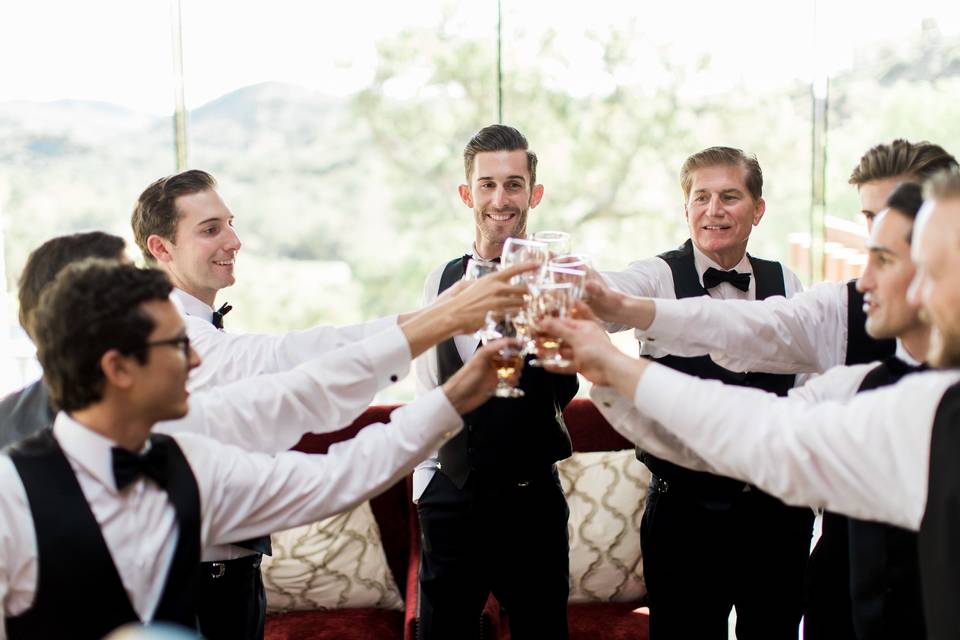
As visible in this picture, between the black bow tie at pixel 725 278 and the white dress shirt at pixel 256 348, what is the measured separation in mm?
1105

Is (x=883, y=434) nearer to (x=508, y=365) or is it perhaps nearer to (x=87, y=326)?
(x=508, y=365)

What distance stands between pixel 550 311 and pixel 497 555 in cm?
108

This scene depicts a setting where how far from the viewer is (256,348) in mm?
2867

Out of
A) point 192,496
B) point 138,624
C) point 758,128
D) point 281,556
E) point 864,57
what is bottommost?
point 281,556

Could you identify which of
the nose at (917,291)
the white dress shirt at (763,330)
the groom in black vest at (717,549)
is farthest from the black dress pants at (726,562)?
the nose at (917,291)

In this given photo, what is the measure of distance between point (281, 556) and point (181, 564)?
6.27 feet

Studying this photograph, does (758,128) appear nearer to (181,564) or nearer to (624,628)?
(624,628)

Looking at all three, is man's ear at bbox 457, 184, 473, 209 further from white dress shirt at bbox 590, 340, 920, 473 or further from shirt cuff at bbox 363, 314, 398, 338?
white dress shirt at bbox 590, 340, 920, 473

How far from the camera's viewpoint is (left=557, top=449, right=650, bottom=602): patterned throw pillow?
389 cm

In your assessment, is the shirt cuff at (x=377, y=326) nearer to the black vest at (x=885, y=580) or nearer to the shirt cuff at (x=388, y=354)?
the shirt cuff at (x=388, y=354)

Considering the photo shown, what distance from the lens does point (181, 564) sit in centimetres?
196

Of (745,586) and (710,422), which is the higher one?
(710,422)

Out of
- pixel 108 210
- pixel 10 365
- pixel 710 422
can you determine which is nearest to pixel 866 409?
pixel 710 422

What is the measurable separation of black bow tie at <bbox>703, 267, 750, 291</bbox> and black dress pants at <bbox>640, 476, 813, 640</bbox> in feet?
2.21
